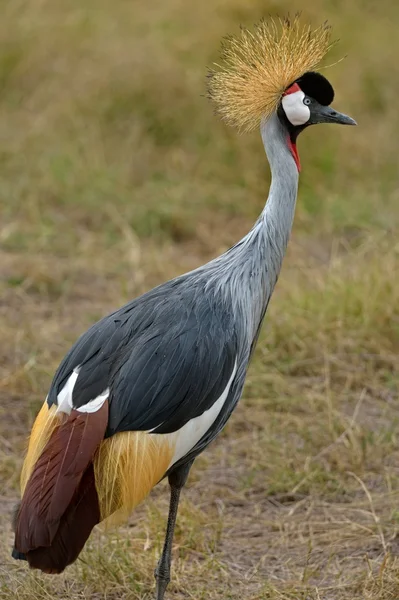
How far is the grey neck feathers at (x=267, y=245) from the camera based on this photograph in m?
2.67

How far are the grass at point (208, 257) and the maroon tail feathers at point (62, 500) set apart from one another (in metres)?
0.36

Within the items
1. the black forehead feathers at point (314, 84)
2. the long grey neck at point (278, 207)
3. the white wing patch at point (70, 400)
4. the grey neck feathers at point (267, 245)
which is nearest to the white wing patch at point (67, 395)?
the white wing patch at point (70, 400)

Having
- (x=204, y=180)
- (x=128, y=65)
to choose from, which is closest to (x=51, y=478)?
(x=204, y=180)

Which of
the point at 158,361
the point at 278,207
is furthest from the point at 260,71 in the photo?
the point at 158,361

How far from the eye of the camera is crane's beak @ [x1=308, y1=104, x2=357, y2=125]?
281cm

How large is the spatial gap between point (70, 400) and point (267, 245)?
2.12ft

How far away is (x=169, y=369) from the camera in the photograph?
2.41 metres

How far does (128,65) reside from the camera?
604 centimetres

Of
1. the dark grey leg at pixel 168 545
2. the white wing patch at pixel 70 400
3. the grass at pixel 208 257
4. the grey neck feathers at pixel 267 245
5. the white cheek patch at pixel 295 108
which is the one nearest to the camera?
the white wing patch at pixel 70 400

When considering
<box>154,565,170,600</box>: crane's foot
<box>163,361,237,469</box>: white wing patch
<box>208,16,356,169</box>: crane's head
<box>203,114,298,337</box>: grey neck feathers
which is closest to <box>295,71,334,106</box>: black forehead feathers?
<box>208,16,356,169</box>: crane's head

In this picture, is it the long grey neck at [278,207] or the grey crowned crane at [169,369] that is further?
the long grey neck at [278,207]

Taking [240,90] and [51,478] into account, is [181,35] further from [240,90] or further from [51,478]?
[51,478]

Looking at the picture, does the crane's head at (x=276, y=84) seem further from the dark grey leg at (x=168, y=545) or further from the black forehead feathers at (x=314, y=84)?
the dark grey leg at (x=168, y=545)

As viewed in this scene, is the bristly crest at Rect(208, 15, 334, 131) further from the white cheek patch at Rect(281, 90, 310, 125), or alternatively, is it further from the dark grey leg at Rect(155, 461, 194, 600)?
the dark grey leg at Rect(155, 461, 194, 600)
